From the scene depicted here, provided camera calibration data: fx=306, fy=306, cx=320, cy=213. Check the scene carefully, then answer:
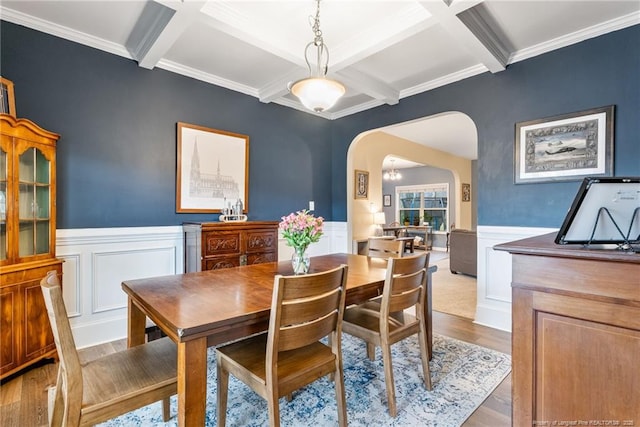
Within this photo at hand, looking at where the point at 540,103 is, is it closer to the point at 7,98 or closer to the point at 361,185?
the point at 361,185

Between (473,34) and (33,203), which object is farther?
(473,34)

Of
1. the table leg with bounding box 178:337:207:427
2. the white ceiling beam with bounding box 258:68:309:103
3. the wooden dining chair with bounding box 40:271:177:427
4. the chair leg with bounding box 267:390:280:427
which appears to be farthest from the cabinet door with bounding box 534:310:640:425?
the white ceiling beam with bounding box 258:68:309:103

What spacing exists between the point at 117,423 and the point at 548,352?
2.14 metres

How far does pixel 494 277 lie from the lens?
3.10m

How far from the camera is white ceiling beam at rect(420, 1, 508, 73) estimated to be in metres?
2.07

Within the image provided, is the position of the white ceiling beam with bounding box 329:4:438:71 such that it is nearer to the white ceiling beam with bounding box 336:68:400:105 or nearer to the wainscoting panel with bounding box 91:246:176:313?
the white ceiling beam with bounding box 336:68:400:105

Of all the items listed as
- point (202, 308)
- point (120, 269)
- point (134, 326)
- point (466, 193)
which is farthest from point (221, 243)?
point (466, 193)

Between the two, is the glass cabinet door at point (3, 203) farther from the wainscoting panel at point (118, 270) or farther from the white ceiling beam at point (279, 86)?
the white ceiling beam at point (279, 86)

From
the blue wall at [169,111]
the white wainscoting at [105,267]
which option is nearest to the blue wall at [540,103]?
the blue wall at [169,111]

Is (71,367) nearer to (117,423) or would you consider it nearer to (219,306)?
(219,306)

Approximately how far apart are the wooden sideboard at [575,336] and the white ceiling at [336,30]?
1781 mm

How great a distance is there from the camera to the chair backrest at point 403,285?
174 centimetres

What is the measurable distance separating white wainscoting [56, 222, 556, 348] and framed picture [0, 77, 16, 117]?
3.11 ft

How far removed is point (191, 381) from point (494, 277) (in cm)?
298
